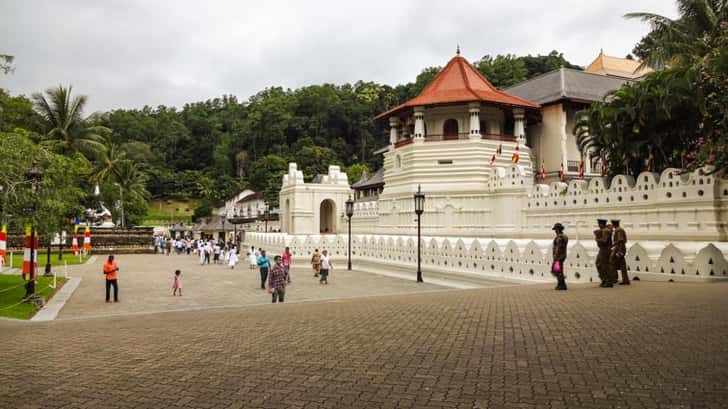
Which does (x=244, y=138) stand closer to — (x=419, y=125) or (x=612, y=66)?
(x=612, y=66)

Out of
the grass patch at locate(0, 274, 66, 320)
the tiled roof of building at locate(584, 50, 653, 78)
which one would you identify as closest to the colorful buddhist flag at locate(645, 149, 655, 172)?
the grass patch at locate(0, 274, 66, 320)

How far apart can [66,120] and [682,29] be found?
4224cm

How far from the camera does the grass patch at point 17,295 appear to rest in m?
12.5

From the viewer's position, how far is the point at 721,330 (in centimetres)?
686

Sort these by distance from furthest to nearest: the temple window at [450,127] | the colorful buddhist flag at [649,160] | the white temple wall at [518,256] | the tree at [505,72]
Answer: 1. the tree at [505,72]
2. the temple window at [450,127]
3. the colorful buddhist flag at [649,160]
4. the white temple wall at [518,256]

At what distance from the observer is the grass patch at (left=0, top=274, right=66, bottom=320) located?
12500 millimetres

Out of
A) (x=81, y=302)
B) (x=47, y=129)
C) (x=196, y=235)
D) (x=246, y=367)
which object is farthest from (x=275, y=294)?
(x=196, y=235)

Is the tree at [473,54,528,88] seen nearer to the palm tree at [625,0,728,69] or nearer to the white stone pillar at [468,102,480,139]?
the white stone pillar at [468,102,480,139]

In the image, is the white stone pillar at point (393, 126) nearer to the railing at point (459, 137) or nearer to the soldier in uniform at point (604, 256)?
the railing at point (459, 137)

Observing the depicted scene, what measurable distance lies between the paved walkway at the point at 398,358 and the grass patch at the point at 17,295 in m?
3.23

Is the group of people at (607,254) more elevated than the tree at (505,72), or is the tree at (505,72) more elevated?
the tree at (505,72)

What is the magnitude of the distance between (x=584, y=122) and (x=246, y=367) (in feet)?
73.4

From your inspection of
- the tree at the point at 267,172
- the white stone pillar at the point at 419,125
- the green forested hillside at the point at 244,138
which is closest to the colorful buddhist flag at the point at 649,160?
the white stone pillar at the point at 419,125

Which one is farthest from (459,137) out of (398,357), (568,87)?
(398,357)
